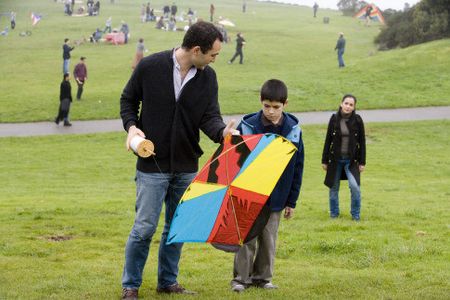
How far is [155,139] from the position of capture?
750 centimetres

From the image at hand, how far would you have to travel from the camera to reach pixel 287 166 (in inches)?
316

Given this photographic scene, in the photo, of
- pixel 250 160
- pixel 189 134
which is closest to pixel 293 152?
pixel 250 160

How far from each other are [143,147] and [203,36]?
1.09m

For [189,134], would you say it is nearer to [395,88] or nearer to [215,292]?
[215,292]

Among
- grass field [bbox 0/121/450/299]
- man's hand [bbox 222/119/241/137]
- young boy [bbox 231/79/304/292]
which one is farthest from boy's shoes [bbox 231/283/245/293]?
man's hand [bbox 222/119/241/137]

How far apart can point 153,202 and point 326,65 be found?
46.7 metres

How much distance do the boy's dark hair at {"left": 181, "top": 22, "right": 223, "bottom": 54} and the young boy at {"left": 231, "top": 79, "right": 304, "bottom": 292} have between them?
2.78 feet

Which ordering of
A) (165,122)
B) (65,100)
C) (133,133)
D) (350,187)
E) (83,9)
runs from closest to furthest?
(133,133), (165,122), (350,187), (65,100), (83,9)

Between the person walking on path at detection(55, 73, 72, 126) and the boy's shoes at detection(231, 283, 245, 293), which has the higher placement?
the boy's shoes at detection(231, 283, 245, 293)

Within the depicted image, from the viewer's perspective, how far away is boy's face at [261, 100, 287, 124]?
7.88 metres

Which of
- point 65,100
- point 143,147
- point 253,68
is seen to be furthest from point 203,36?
point 253,68

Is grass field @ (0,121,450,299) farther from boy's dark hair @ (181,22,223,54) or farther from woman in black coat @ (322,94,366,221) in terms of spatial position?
boy's dark hair @ (181,22,223,54)

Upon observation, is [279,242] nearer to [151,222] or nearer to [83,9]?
[151,222]

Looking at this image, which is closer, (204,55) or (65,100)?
(204,55)
